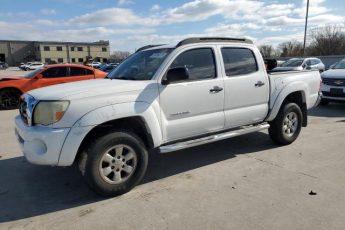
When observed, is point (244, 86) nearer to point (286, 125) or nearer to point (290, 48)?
point (286, 125)

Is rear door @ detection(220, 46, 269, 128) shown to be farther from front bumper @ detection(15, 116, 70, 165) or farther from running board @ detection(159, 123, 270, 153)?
front bumper @ detection(15, 116, 70, 165)

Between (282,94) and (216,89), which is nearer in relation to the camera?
Answer: (216,89)

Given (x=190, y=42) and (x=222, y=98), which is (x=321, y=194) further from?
(x=190, y=42)

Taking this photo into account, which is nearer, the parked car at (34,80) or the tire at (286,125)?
the tire at (286,125)

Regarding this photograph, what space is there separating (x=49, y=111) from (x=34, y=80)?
9.22m

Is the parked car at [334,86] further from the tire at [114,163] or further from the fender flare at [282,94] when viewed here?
the tire at [114,163]

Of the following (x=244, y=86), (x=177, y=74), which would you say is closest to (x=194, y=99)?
(x=177, y=74)

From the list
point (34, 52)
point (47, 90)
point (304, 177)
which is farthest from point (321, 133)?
point (34, 52)

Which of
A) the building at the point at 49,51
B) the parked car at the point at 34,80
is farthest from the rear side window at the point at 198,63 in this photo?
the building at the point at 49,51

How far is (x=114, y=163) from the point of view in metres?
4.28

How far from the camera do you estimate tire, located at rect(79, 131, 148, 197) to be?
4078 millimetres

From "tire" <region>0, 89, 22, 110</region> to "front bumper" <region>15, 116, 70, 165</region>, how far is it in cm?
905

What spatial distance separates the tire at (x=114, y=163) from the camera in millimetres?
4078

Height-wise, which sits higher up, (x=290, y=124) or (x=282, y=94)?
(x=282, y=94)
